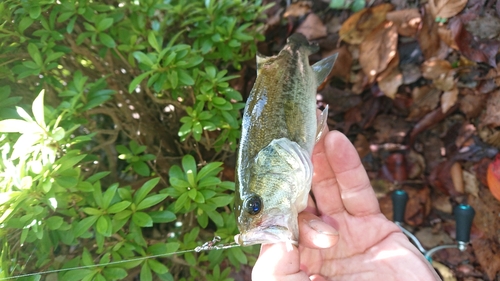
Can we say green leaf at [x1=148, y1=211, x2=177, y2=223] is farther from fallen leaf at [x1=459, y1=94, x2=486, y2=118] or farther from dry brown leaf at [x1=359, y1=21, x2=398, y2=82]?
fallen leaf at [x1=459, y1=94, x2=486, y2=118]

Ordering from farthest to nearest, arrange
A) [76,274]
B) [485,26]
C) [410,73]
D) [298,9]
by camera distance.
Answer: [298,9], [410,73], [485,26], [76,274]

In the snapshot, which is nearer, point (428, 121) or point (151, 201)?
point (151, 201)

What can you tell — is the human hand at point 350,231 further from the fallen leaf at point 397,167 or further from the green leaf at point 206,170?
the fallen leaf at point 397,167

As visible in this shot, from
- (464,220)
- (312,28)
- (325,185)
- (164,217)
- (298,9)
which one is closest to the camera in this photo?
(164,217)

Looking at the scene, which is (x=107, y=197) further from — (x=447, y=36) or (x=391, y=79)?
(x=447, y=36)

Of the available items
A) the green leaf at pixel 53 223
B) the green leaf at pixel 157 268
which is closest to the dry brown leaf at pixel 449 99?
the green leaf at pixel 157 268

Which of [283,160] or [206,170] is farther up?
[283,160]

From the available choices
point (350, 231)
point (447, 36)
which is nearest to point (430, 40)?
point (447, 36)
